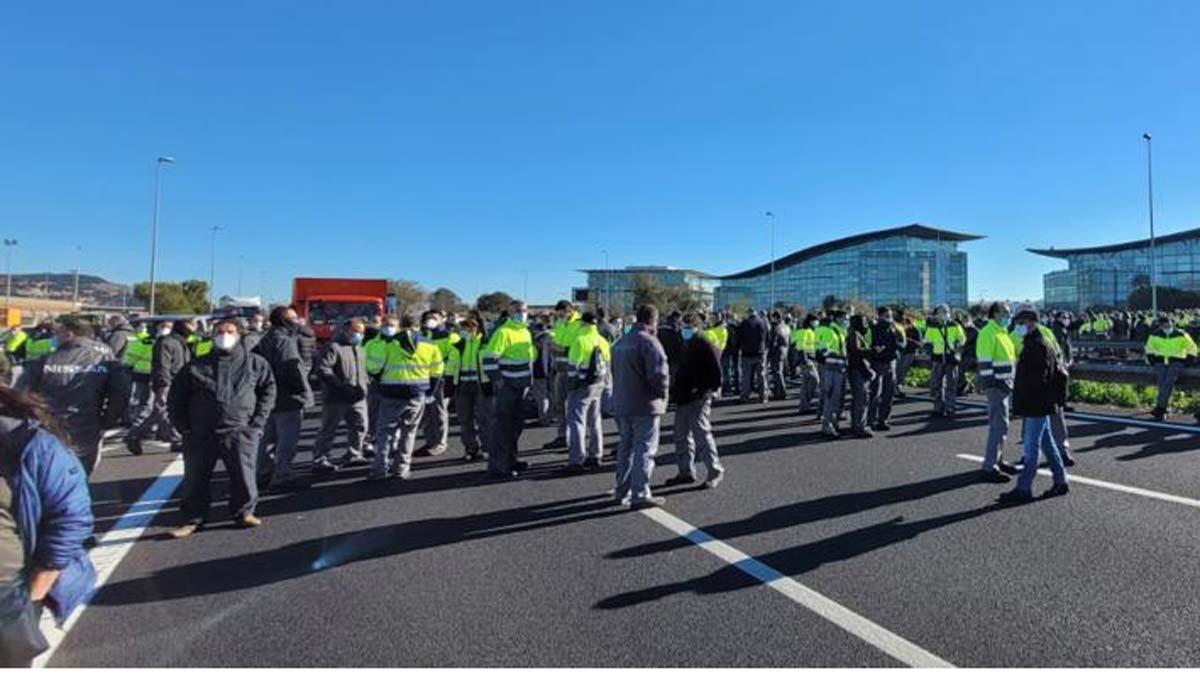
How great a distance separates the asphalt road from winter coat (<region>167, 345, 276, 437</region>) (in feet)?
2.94

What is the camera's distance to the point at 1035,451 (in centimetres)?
679

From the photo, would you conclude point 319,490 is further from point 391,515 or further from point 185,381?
point 185,381

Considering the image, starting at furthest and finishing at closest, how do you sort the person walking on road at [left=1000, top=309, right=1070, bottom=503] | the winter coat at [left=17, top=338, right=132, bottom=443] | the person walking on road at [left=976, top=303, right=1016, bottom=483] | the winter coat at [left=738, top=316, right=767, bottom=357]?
the winter coat at [left=738, top=316, right=767, bottom=357]
the person walking on road at [left=976, top=303, right=1016, bottom=483]
the person walking on road at [left=1000, top=309, right=1070, bottom=503]
the winter coat at [left=17, top=338, right=132, bottom=443]

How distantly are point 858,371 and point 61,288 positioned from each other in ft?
604

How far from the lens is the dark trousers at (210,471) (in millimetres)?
6059

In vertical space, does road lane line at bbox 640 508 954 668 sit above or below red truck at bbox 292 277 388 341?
below

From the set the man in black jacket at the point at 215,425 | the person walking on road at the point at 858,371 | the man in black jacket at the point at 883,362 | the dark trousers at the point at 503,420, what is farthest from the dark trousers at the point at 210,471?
the man in black jacket at the point at 883,362

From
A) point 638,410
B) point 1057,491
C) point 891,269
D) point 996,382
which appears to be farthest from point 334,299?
point 891,269

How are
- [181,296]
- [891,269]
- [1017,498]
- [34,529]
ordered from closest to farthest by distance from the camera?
[34,529] → [1017,498] → [181,296] → [891,269]

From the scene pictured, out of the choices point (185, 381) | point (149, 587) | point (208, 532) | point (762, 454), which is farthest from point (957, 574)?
point (185, 381)

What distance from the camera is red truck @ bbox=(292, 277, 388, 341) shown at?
62.4 ft

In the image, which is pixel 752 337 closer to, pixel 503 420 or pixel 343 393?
pixel 503 420

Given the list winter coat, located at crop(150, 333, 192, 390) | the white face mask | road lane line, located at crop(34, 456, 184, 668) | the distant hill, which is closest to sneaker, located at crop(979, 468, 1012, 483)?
the white face mask

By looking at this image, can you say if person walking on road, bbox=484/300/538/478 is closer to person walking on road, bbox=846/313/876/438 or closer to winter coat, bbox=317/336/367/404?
winter coat, bbox=317/336/367/404
